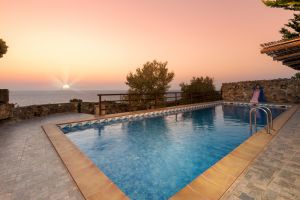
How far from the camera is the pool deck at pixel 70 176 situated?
1.95m

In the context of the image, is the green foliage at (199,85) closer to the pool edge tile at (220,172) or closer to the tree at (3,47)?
the pool edge tile at (220,172)

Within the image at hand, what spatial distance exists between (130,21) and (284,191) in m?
11.2

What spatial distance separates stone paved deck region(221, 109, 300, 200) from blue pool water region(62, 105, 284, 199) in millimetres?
1030

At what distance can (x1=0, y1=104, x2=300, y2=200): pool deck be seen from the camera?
1954mm

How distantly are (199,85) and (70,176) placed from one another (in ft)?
54.9

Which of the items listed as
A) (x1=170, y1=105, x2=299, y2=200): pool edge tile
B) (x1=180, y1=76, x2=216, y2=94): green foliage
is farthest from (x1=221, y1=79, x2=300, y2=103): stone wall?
(x1=170, y1=105, x2=299, y2=200): pool edge tile

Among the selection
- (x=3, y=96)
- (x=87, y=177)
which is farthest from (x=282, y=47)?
(x=3, y=96)

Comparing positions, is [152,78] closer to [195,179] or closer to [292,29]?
[292,29]

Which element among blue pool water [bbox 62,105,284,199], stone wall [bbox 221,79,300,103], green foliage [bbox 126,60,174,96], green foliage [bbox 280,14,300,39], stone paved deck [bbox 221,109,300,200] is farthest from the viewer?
green foliage [bbox 126,60,174,96]

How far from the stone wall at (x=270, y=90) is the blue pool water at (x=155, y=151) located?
11.1 metres

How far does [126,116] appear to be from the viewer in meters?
8.27

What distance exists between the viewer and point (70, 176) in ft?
8.13

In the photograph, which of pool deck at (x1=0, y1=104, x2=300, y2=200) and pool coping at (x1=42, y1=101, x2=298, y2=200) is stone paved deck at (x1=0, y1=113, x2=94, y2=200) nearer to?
pool deck at (x1=0, y1=104, x2=300, y2=200)

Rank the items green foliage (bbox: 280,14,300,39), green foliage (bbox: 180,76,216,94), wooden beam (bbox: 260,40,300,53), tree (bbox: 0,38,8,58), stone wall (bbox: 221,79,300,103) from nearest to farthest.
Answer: wooden beam (bbox: 260,40,300,53) < tree (bbox: 0,38,8,58) < green foliage (bbox: 280,14,300,39) < stone wall (bbox: 221,79,300,103) < green foliage (bbox: 180,76,216,94)
